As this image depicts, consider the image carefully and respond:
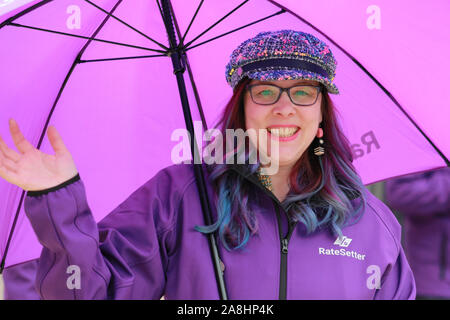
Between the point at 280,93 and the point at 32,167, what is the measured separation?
0.95 meters

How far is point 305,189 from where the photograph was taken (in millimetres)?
2523

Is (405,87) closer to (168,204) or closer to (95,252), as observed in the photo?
(168,204)

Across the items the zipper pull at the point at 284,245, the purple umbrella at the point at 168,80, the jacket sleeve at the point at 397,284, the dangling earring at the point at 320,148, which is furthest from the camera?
the dangling earring at the point at 320,148

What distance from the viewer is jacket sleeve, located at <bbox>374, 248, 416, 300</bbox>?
2406mm

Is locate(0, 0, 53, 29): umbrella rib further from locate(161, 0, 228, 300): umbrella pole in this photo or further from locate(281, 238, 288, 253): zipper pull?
locate(281, 238, 288, 253): zipper pull

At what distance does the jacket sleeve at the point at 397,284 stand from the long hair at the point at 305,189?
246 mm

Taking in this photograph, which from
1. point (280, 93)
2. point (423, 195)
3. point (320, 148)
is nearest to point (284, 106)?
point (280, 93)

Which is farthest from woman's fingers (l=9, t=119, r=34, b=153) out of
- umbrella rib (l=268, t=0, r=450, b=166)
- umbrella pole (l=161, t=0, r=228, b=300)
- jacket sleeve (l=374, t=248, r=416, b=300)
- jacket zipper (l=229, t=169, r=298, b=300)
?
jacket sleeve (l=374, t=248, r=416, b=300)

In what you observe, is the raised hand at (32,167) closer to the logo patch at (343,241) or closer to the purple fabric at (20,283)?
the logo patch at (343,241)

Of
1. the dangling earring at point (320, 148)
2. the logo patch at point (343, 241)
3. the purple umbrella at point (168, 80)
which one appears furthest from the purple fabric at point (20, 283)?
the logo patch at point (343, 241)

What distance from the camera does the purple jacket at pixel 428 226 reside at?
3920 mm

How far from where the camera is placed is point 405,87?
106 inches

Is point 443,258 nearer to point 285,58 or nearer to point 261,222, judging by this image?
point 261,222

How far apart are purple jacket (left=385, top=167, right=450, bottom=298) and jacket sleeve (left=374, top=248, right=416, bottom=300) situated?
5.14ft
